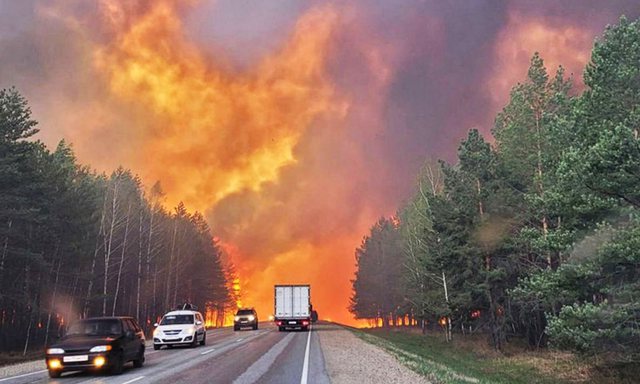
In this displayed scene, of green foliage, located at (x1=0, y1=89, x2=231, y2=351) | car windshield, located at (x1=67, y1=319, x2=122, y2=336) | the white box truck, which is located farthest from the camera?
the white box truck

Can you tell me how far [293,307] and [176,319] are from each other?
19.0 meters

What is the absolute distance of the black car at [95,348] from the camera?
48.2 ft

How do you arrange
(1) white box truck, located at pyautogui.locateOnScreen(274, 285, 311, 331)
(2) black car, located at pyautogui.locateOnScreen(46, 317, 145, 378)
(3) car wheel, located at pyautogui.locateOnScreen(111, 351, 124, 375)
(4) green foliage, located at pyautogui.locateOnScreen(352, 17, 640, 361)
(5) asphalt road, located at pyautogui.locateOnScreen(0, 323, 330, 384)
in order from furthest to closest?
(1) white box truck, located at pyautogui.locateOnScreen(274, 285, 311, 331) < (4) green foliage, located at pyautogui.locateOnScreen(352, 17, 640, 361) < (3) car wheel, located at pyautogui.locateOnScreen(111, 351, 124, 375) < (2) black car, located at pyautogui.locateOnScreen(46, 317, 145, 378) < (5) asphalt road, located at pyautogui.locateOnScreen(0, 323, 330, 384)

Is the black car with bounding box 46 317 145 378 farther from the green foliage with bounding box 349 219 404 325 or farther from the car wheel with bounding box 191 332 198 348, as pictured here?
the green foliage with bounding box 349 219 404 325

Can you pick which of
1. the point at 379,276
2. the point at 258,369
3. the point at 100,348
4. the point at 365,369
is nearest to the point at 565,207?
the point at 365,369

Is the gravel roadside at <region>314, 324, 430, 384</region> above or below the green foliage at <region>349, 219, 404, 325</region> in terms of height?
below

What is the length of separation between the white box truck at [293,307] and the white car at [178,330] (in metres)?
17.1

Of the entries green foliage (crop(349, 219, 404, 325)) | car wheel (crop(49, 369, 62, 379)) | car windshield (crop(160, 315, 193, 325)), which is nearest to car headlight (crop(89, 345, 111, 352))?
car wheel (crop(49, 369, 62, 379))

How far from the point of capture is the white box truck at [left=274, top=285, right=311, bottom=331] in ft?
147

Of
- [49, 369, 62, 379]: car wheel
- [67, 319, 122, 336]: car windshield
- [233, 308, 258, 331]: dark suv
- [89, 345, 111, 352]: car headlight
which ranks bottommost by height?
[49, 369, 62, 379]: car wheel

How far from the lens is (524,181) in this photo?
31.2 meters

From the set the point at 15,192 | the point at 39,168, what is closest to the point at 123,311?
the point at 39,168

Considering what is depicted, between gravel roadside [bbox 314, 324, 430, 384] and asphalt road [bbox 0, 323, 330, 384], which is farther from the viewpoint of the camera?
gravel roadside [bbox 314, 324, 430, 384]

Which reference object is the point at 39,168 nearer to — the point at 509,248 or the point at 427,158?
the point at 427,158
